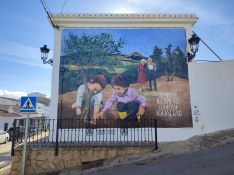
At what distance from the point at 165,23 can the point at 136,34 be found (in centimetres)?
155

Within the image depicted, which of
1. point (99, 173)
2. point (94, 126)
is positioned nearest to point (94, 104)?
point (94, 126)

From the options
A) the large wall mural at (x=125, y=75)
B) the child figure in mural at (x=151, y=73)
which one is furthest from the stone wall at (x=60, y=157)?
the child figure in mural at (x=151, y=73)

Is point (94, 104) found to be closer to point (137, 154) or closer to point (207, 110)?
point (137, 154)

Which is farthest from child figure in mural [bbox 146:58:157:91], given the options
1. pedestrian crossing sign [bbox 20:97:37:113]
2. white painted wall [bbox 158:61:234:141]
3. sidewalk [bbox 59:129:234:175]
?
pedestrian crossing sign [bbox 20:97:37:113]

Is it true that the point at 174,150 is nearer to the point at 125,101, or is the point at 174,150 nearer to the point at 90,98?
the point at 125,101

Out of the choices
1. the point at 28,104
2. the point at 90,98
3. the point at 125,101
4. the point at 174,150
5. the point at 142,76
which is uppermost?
the point at 142,76

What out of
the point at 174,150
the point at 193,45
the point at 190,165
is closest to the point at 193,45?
the point at 193,45

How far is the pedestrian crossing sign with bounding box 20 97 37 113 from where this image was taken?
25.9 ft

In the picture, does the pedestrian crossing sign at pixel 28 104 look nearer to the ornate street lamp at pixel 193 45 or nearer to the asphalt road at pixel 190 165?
the asphalt road at pixel 190 165

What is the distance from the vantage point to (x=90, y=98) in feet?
38.7

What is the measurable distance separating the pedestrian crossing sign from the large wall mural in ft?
12.4

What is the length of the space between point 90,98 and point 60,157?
3.86m

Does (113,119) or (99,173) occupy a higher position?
(113,119)

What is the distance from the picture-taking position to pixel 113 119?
1162cm
